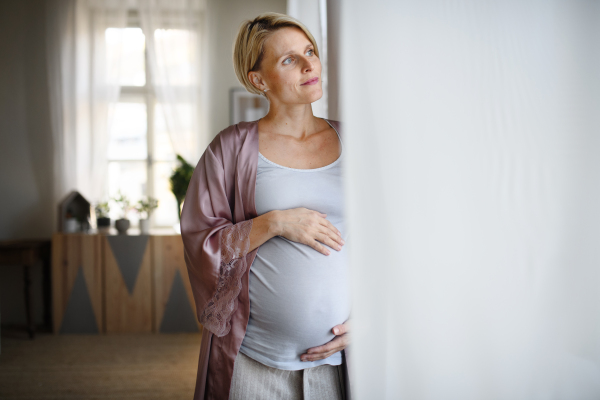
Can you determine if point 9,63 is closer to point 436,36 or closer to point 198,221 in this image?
point 198,221

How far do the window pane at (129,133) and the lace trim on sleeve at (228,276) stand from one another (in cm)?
326

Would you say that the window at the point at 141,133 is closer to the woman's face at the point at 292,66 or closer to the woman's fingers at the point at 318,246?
the woman's face at the point at 292,66

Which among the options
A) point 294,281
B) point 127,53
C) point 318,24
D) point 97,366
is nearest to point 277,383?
point 294,281

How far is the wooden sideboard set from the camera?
3170 millimetres

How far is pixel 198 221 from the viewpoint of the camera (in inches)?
37.7

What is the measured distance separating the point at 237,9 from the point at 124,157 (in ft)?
5.78

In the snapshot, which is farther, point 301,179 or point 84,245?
point 84,245

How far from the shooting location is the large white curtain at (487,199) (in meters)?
0.36

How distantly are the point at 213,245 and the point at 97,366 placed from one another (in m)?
2.27

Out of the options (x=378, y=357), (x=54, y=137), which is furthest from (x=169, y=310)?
(x=378, y=357)

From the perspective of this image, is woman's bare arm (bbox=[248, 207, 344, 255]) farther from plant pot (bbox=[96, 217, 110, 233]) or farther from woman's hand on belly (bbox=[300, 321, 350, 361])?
plant pot (bbox=[96, 217, 110, 233])

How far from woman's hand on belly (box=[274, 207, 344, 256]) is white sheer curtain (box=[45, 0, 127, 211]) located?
3.27m

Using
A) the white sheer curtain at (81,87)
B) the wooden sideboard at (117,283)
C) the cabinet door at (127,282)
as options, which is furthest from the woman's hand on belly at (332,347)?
the white sheer curtain at (81,87)

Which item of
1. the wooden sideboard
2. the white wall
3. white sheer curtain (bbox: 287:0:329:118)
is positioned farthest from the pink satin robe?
the white wall
